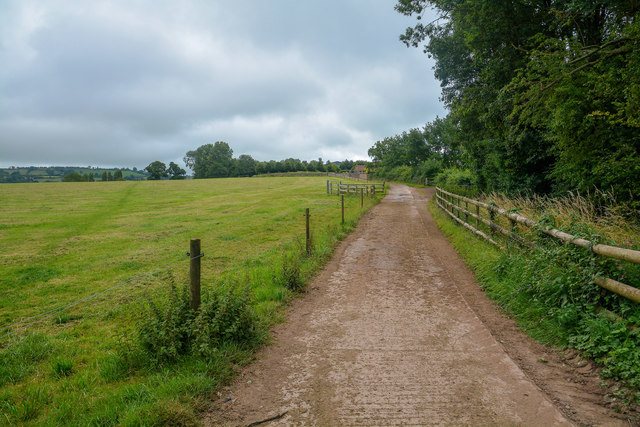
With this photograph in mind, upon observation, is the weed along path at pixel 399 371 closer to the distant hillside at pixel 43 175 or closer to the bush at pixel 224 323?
the bush at pixel 224 323

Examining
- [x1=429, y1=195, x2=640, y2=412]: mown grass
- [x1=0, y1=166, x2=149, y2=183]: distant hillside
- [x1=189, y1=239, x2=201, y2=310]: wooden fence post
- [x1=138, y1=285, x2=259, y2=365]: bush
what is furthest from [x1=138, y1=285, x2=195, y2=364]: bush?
[x1=0, y1=166, x2=149, y2=183]: distant hillside

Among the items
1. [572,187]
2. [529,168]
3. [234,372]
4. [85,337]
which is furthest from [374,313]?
[529,168]

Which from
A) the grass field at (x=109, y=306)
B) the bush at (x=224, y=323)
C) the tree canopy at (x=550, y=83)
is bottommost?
the grass field at (x=109, y=306)

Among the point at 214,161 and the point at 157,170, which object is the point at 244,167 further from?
the point at 157,170

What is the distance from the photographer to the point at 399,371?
372 cm

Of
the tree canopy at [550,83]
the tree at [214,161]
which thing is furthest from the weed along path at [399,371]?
the tree at [214,161]

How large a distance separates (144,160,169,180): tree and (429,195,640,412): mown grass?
386 feet

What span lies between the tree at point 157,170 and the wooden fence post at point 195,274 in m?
117

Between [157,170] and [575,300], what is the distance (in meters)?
122

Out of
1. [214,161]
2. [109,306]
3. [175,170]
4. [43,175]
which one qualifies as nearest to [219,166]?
[214,161]

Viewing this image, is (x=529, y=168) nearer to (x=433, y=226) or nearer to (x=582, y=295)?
(x=433, y=226)

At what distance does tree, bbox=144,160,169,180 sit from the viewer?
109256mm

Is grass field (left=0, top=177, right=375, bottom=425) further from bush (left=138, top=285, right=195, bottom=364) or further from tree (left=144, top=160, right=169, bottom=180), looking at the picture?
tree (left=144, top=160, right=169, bottom=180)

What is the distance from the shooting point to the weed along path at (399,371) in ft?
9.92
